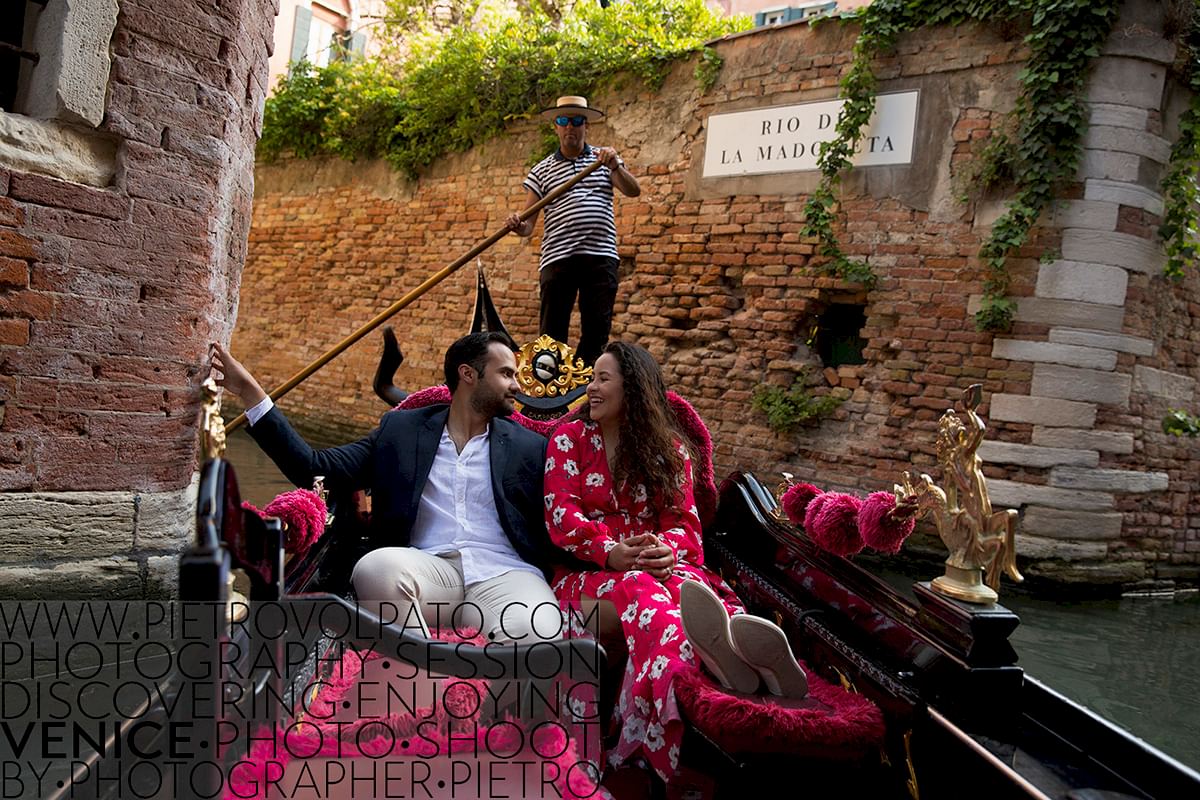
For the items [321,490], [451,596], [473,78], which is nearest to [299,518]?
[321,490]

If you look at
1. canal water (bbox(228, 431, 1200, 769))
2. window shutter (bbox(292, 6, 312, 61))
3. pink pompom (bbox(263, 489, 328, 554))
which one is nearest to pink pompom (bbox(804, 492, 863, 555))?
pink pompom (bbox(263, 489, 328, 554))

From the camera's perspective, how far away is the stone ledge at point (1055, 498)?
16.4ft

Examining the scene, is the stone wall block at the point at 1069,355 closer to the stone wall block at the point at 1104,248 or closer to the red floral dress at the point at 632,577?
the stone wall block at the point at 1104,248

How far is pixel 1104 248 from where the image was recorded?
4.95 m

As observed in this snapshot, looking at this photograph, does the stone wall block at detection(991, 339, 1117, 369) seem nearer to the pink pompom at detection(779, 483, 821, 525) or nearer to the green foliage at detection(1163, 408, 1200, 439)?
the green foliage at detection(1163, 408, 1200, 439)

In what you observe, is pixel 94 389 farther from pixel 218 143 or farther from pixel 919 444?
pixel 919 444

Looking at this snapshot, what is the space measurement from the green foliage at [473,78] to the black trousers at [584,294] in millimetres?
2658

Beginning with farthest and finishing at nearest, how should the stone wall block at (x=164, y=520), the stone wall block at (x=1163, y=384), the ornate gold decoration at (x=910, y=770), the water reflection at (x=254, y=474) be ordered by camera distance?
the water reflection at (x=254, y=474), the stone wall block at (x=1163, y=384), the stone wall block at (x=164, y=520), the ornate gold decoration at (x=910, y=770)

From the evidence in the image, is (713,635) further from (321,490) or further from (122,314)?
(122,314)

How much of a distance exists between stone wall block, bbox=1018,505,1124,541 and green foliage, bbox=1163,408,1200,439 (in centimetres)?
71

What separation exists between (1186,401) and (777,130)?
3098mm

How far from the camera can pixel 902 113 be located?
5547 mm

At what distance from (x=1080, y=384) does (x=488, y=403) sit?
3.98 metres

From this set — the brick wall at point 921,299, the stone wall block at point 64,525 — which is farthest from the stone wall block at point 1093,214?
the stone wall block at point 64,525
